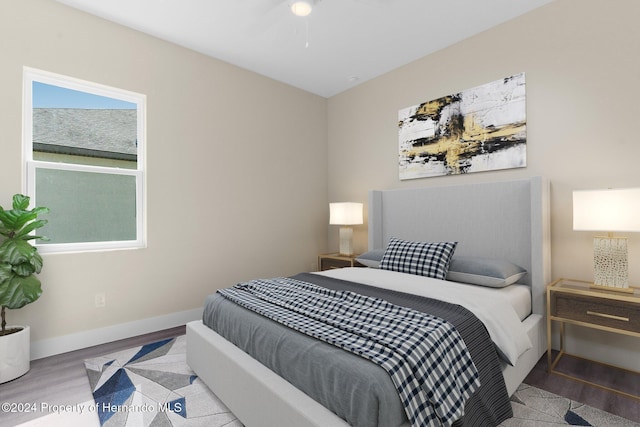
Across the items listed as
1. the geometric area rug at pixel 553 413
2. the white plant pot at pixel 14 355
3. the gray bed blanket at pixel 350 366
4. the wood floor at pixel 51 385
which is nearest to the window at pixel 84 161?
the white plant pot at pixel 14 355

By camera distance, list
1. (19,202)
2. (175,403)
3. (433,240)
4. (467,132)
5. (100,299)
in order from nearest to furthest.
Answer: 1. (175,403)
2. (19,202)
3. (100,299)
4. (467,132)
5. (433,240)

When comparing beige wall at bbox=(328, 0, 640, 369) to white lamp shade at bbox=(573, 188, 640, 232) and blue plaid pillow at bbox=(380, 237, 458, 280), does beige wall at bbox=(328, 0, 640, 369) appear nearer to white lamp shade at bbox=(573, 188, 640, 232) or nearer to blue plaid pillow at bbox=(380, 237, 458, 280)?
white lamp shade at bbox=(573, 188, 640, 232)

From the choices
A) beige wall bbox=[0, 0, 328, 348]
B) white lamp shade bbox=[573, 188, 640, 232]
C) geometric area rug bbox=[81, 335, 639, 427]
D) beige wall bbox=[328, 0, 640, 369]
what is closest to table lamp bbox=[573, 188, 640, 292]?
white lamp shade bbox=[573, 188, 640, 232]

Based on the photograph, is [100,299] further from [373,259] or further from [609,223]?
[609,223]

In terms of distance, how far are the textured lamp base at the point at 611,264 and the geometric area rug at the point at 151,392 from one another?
8.10ft

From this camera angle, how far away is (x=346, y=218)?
3.84m

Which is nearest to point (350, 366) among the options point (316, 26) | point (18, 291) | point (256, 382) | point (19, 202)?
point (256, 382)

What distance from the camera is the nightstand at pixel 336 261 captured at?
3.77 meters

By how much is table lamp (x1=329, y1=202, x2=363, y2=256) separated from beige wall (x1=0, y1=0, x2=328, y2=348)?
590mm

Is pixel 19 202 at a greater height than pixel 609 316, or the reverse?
pixel 19 202

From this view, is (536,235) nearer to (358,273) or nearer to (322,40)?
(358,273)

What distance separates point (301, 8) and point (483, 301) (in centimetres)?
251

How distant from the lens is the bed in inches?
57.4

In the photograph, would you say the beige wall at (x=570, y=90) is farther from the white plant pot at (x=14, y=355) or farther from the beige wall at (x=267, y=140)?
the white plant pot at (x=14, y=355)
